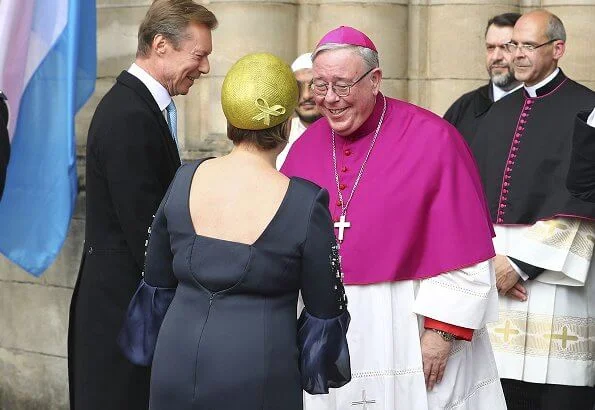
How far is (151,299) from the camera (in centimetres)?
428

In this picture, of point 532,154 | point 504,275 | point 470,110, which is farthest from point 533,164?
point 470,110

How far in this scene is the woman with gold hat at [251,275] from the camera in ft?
12.9

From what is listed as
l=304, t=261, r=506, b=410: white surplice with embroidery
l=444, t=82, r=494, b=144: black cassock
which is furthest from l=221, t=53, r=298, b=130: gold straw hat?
l=444, t=82, r=494, b=144: black cassock

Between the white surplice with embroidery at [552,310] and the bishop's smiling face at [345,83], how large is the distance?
1.46 m

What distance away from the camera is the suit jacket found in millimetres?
5051

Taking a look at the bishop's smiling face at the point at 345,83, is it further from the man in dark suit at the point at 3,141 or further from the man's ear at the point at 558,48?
the man's ear at the point at 558,48

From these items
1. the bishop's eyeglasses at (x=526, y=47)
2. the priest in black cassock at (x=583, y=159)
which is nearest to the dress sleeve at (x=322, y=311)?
the priest in black cassock at (x=583, y=159)

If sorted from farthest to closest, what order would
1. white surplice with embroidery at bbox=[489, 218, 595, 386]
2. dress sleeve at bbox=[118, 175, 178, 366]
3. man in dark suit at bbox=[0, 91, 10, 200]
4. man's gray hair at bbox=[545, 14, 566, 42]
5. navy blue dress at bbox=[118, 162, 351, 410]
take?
1. man's gray hair at bbox=[545, 14, 566, 42]
2. white surplice with embroidery at bbox=[489, 218, 595, 386]
3. man in dark suit at bbox=[0, 91, 10, 200]
4. dress sleeve at bbox=[118, 175, 178, 366]
5. navy blue dress at bbox=[118, 162, 351, 410]

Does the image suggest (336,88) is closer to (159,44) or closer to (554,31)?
(159,44)

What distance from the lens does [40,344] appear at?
8.17 m

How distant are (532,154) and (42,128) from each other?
243cm

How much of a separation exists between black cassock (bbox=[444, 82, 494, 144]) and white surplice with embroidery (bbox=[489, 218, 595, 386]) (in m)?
0.81

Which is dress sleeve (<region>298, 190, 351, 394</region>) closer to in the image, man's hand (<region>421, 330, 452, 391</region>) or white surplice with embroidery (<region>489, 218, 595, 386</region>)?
man's hand (<region>421, 330, 452, 391</region>)

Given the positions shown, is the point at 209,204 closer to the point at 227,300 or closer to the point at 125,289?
the point at 227,300
